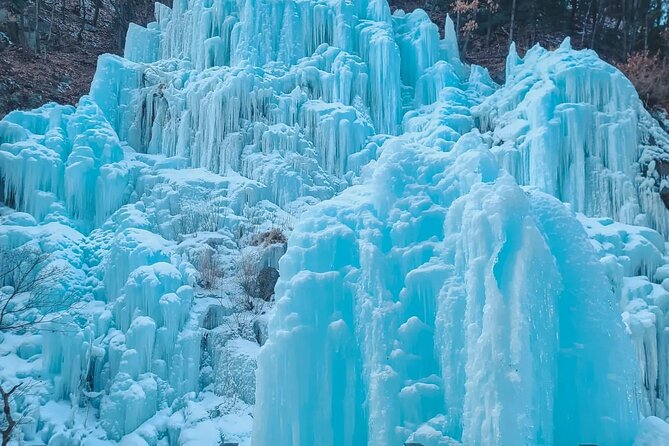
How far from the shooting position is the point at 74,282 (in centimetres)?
1113

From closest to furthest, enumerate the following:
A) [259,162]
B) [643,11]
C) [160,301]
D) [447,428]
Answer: [447,428] < [160,301] < [259,162] < [643,11]

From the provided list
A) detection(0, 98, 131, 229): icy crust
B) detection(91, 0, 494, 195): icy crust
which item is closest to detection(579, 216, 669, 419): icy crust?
detection(91, 0, 494, 195): icy crust

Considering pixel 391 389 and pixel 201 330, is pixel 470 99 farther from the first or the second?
pixel 391 389

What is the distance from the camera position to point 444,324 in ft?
20.0

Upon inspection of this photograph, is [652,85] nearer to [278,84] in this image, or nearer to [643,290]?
[643,290]

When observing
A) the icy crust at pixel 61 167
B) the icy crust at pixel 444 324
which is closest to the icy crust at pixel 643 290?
the icy crust at pixel 444 324

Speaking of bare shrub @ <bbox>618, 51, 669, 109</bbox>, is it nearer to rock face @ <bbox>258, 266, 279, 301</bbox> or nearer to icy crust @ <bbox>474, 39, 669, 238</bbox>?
icy crust @ <bbox>474, 39, 669, 238</bbox>

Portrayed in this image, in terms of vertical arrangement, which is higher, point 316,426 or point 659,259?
point 659,259

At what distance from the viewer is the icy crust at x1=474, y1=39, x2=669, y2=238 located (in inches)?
546

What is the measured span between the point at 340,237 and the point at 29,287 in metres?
6.49

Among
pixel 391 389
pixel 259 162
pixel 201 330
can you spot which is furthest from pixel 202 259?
pixel 391 389

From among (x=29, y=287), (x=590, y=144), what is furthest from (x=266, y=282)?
(x=590, y=144)

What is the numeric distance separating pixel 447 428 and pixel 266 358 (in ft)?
6.32

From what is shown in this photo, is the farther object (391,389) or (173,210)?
(173,210)
